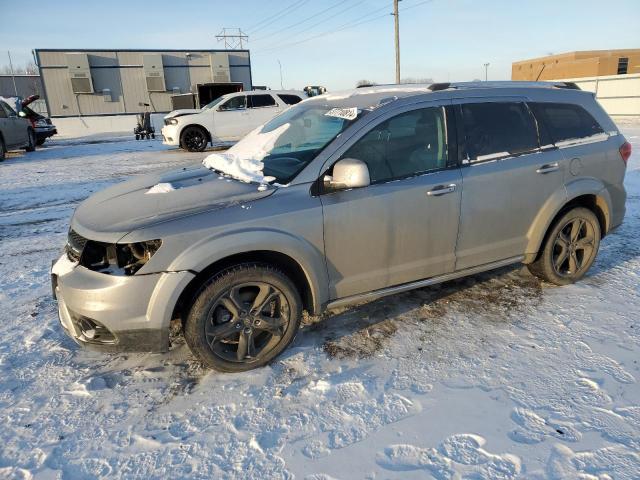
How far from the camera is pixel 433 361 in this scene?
3059mm

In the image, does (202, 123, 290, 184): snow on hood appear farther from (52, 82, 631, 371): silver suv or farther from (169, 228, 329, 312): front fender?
(169, 228, 329, 312): front fender

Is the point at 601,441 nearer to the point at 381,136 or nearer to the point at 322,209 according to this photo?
the point at 322,209

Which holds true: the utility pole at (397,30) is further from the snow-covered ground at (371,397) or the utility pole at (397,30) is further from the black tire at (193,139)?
the snow-covered ground at (371,397)

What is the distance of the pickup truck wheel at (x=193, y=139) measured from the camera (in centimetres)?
1483

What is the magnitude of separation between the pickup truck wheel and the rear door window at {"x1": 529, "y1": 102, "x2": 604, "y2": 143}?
12.8 meters

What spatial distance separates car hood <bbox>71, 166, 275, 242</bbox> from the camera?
2734 millimetres

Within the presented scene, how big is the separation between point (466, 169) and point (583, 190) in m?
1.29

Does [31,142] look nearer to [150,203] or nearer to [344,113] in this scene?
[150,203]

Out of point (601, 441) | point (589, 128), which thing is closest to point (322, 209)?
point (601, 441)

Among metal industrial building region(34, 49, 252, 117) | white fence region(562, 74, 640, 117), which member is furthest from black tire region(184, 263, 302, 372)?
metal industrial building region(34, 49, 252, 117)

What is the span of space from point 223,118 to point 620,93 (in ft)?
70.9

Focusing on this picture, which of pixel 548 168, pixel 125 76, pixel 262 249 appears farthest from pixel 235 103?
pixel 125 76

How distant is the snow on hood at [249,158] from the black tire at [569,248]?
2.55 m

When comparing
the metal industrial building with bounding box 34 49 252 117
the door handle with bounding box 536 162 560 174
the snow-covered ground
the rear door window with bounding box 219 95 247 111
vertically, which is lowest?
the snow-covered ground
